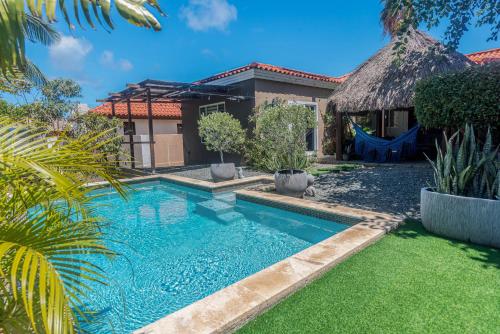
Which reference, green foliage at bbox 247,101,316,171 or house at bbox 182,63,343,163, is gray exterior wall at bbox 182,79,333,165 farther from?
green foliage at bbox 247,101,316,171

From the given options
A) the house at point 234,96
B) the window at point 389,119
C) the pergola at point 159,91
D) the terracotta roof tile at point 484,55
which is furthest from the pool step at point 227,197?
the terracotta roof tile at point 484,55

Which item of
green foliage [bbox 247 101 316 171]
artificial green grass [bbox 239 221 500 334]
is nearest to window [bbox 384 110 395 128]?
green foliage [bbox 247 101 316 171]

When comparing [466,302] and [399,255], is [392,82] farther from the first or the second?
[466,302]

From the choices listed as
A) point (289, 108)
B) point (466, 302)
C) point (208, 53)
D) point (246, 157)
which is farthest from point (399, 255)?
point (208, 53)

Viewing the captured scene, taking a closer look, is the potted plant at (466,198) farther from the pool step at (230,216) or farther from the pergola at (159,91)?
the pergola at (159,91)

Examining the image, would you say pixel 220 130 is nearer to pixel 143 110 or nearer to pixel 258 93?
pixel 258 93

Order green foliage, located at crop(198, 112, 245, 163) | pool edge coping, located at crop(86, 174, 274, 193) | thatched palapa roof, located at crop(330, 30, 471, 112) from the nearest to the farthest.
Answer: pool edge coping, located at crop(86, 174, 274, 193) → green foliage, located at crop(198, 112, 245, 163) → thatched palapa roof, located at crop(330, 30, 471, 112)

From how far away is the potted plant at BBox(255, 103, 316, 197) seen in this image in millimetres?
6793

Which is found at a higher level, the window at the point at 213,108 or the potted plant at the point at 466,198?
the window at the point at 213,108

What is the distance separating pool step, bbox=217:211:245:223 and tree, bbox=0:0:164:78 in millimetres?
5217

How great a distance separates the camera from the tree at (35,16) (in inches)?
42.5

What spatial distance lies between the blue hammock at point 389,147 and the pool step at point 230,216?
24.4ft

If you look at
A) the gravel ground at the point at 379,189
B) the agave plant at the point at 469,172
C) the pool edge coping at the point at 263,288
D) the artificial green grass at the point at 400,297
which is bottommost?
the artificial green grass at the point at 400,297

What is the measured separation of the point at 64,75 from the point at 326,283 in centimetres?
1717
